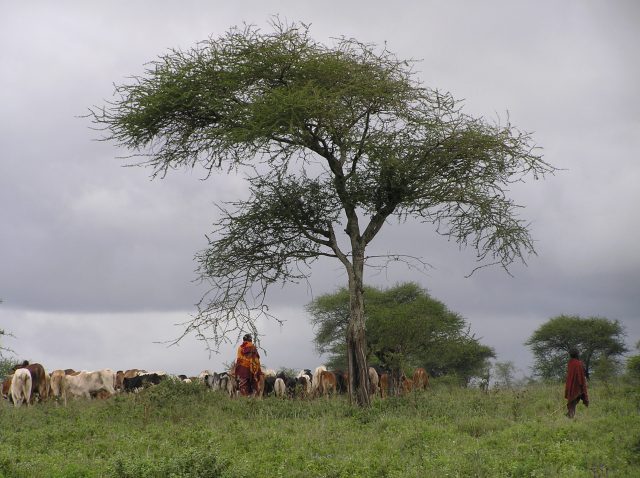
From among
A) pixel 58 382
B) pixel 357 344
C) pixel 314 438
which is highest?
pixel 357 344

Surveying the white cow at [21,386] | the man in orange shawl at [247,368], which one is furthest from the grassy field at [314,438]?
the white cow at [21,386]

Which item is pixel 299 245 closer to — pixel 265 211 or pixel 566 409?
pixel 265 211

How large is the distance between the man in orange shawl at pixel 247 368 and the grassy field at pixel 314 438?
2.74 metres

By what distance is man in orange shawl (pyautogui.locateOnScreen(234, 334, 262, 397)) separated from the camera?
2620 centimetres

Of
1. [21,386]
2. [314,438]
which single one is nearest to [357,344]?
[314,438]

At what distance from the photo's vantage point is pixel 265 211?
24547mm

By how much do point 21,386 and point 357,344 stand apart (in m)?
12.0

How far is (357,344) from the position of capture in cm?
2317

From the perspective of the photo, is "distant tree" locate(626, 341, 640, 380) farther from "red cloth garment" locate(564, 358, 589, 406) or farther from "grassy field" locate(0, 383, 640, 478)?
"red cloth garment" locate(564, 358, 589, 406)

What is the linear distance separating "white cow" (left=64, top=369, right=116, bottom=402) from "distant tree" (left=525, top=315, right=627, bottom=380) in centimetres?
2692

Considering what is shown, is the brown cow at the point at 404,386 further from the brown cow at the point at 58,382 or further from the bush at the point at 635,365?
the brown cow at the point at 58,382

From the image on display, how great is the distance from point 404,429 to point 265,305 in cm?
766

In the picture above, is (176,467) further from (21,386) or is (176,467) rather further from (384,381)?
(384,381)

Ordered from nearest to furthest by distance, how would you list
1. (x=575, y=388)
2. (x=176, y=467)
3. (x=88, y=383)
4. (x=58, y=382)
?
(x=176, y=467)
(x=575, y=388)
(x=58, y=382)
(x=88, y=383)
